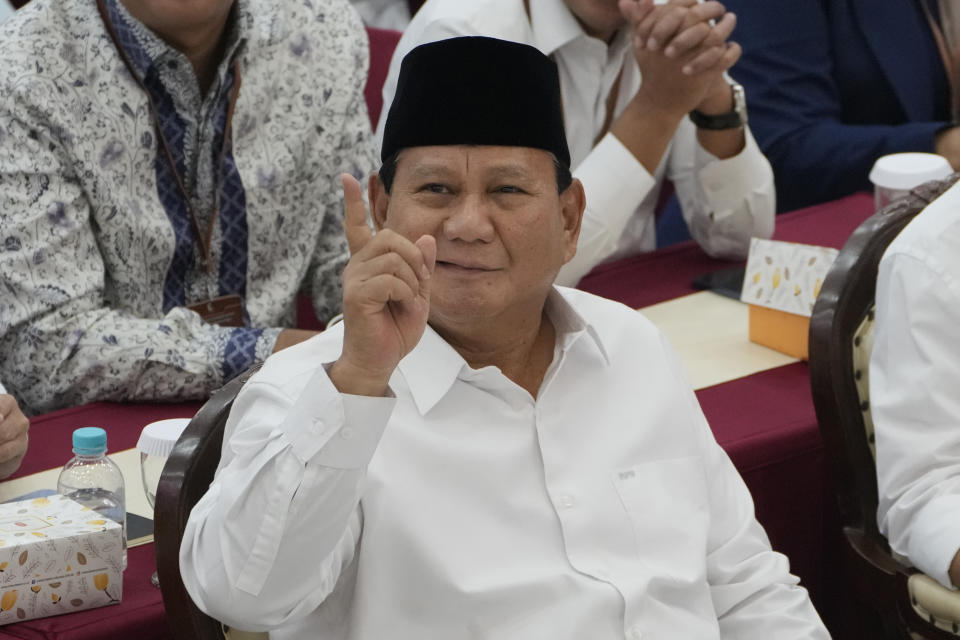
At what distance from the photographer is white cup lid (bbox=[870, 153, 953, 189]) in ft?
9.11

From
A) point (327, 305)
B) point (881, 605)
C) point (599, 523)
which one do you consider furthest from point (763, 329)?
point (599, 523)

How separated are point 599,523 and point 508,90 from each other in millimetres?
473

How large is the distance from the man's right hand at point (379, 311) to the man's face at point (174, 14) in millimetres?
1189

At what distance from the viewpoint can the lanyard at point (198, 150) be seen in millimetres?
2303

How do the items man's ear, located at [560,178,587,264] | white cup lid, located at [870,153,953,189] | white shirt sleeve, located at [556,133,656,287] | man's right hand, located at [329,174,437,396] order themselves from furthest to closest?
white cup lid, located at [870,153,953,189] < white shirt sleeve, located at [556,133,656,287] < man's ear, located at [560,178,587,264] < man's right hand, located at [329,174,437,396]

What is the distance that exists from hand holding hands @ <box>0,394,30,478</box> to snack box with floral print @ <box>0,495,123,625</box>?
29 centimetres

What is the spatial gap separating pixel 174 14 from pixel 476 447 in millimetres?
1160

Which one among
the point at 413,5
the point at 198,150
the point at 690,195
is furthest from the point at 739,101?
the point at 413,5

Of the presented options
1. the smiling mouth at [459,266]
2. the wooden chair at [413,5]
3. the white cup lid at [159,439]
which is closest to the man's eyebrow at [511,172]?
the smiling mouth at [459,266]

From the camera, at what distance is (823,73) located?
353 centimetres

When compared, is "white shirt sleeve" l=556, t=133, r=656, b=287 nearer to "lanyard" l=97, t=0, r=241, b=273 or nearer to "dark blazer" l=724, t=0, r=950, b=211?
"lanyard" l=97, t=0, r=241, b=273

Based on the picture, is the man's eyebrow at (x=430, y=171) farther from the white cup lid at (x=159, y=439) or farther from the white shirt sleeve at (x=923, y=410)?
the white shirt sleeve at (x=923, y=410)

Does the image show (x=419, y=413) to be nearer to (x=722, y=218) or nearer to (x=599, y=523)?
(x=599, y=523)

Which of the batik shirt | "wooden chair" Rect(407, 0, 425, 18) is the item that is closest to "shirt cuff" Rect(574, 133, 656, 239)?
the batik shirt
